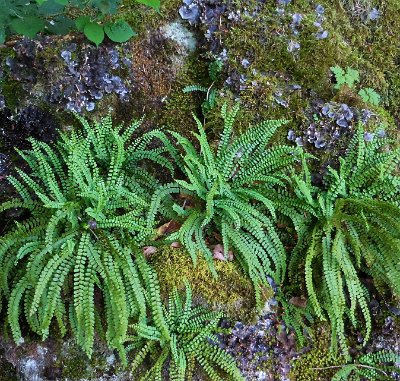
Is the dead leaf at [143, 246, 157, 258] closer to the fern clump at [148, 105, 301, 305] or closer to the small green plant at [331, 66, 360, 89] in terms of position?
the fern clump at [148, 105, 301, 305]

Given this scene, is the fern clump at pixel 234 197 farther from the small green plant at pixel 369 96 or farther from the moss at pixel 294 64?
the small green plant at pixel 369 96

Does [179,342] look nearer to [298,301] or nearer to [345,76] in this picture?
[298,301]

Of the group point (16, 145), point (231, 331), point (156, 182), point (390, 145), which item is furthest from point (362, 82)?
point (16, 145)

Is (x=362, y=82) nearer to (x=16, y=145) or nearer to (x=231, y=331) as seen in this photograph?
(x=231, y=331)

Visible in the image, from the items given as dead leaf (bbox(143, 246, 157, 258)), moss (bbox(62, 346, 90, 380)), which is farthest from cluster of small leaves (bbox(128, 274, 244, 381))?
moss (bbox(62, 346, 90, 380))

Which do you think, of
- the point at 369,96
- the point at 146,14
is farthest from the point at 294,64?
the point at 146,14
